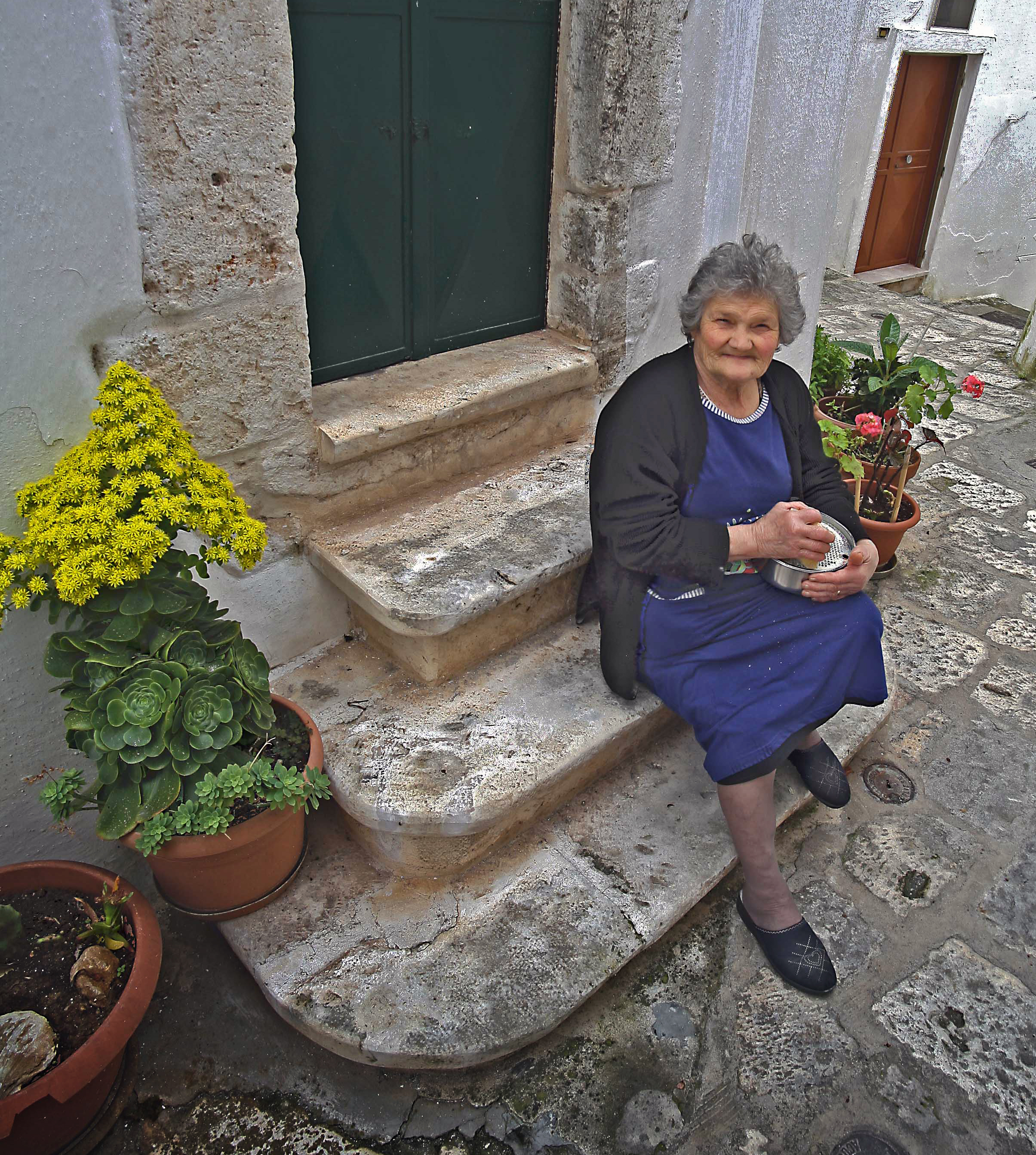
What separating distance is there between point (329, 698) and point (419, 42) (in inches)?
73.0

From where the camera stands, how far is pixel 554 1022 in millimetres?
2064

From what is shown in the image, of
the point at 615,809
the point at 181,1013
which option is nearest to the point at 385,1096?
the point at 181,1013

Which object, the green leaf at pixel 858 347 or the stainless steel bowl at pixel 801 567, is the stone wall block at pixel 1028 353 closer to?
the green leaf at pixel 858 347

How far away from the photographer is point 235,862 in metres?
2.09

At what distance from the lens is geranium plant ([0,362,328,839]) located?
6.04 feet

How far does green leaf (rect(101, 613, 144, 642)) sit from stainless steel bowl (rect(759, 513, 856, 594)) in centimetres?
156

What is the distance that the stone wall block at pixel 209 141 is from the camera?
1.93 m

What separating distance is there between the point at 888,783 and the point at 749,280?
163cm

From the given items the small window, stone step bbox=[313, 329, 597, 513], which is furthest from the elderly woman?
the small window

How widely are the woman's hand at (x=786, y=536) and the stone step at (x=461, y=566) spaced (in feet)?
1.75

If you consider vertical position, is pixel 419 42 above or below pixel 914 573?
above

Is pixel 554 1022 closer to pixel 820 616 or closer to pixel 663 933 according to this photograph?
pixel 663 933

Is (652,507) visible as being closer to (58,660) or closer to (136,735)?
(136,735)

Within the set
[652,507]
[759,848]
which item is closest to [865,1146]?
[759,848]
